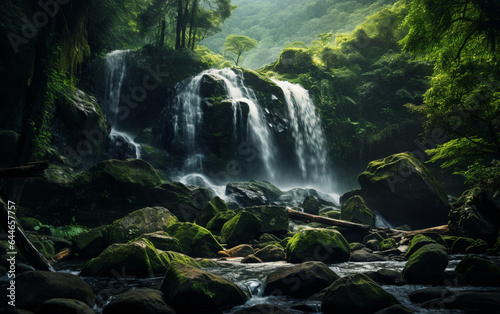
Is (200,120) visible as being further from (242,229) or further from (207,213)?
(242,229)

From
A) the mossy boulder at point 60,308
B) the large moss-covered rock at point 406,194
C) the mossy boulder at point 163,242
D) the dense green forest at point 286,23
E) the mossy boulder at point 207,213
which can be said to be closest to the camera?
the mossy boulder at point 60,308

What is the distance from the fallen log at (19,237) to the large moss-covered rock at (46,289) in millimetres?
241

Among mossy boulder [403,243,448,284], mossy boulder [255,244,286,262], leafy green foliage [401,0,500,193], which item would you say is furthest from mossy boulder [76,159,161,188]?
leafy green foliage [401,0,500,193]

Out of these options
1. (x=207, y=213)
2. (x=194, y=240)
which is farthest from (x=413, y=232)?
(x=194, y=240)

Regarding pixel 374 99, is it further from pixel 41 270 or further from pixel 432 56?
pixel 41 270

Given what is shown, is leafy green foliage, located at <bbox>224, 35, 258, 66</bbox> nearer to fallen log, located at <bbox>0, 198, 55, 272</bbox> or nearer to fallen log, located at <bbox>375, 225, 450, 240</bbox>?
fallen log, located at <bbox>375, 225, 450, 240</bbox>

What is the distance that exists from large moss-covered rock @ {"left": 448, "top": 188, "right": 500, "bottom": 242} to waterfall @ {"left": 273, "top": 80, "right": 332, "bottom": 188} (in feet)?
45.7

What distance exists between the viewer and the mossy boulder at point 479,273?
16.5 ft

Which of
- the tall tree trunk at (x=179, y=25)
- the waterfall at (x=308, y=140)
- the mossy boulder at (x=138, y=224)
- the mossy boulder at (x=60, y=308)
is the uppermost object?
the tall tree trunk at (x=179, y=25)

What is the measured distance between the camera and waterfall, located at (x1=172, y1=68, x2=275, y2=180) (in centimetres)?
2002

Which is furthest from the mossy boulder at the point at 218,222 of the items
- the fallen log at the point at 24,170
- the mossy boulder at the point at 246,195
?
the fallen log at the point at 24,170

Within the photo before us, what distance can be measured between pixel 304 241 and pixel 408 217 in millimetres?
9008

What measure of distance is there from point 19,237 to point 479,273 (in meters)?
7.23

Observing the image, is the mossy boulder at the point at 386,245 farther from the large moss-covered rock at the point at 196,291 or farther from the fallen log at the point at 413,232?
the large moss-covered rock at the point at 196,291
